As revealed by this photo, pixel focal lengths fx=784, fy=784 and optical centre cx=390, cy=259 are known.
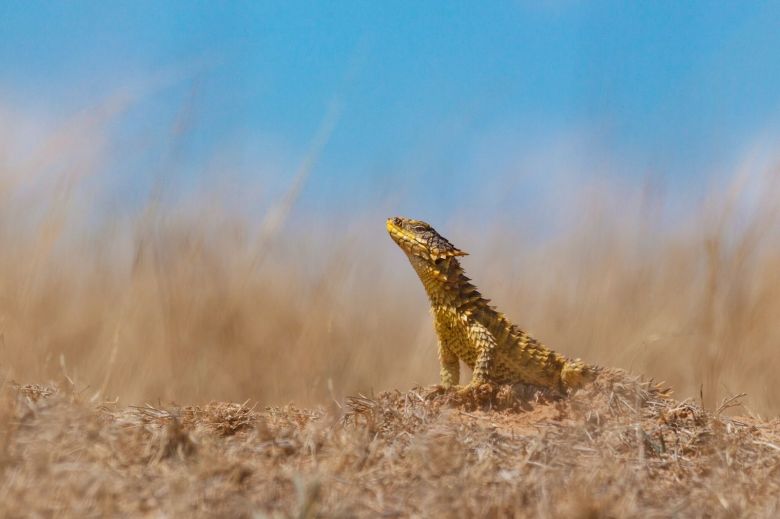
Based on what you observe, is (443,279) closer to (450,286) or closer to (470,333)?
(450,286)

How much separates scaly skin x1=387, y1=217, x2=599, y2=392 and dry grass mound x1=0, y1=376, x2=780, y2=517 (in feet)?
1.55

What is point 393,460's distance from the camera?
10.1 feet

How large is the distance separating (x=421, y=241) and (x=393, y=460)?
2.34 metres

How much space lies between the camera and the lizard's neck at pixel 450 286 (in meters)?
5.11

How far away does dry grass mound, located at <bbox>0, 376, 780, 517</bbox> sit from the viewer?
99.1 inches

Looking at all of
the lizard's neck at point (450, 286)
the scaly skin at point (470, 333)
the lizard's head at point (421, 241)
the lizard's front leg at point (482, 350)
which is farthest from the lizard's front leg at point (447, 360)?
the lizard's head at point (421, 241)

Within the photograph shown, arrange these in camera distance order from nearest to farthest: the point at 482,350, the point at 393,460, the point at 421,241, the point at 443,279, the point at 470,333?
the point at 393,460 < the point at 482,350 < the point at 470,333 < the point at 443,279 < the point at 421,241

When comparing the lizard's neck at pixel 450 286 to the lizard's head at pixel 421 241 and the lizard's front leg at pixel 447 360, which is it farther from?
the lizard's front leg at pixel 447 360

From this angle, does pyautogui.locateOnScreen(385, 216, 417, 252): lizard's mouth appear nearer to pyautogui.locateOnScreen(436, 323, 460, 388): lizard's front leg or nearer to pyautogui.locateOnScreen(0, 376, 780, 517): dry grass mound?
pyautogui.locateOnScreen(436, 323, 460, 388): lizard's front leg

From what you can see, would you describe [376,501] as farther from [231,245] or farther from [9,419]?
[231,245]

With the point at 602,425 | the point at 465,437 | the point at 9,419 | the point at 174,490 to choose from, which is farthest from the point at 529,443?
the point at 9,419

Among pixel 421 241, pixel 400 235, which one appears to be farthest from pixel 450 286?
Answer: pixel 400 235

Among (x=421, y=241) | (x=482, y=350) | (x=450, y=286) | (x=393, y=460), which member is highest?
(x=421, y=241)

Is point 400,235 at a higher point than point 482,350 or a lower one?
higher
